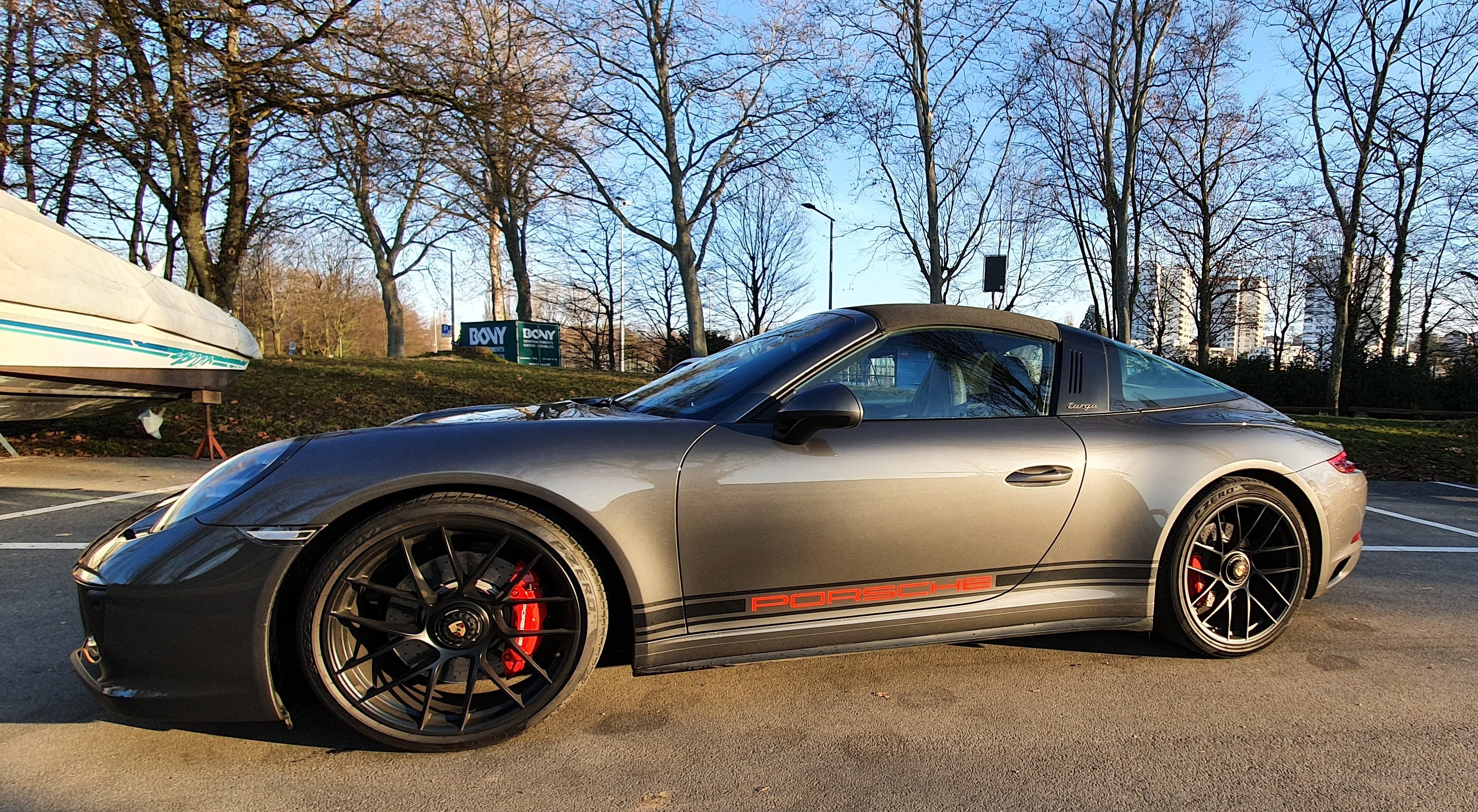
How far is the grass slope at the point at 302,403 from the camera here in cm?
811

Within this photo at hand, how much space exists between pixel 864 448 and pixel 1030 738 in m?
1.02

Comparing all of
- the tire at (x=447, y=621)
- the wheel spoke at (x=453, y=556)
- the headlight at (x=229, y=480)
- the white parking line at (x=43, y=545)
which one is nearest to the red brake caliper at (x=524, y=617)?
the tire at (x=447, y=621)

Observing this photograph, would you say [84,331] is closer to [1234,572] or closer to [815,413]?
[815,413]

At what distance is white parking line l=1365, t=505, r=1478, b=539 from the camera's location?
17.5 ft

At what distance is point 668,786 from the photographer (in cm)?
201

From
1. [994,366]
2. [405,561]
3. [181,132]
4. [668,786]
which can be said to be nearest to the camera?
[668,786]

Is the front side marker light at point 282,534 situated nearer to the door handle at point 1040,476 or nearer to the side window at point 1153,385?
the door handle at point 1040,476

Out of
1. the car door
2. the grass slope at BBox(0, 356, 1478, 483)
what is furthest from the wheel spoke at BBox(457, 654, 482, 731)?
the grass slope at BBox(0, 356, 1478, 483)

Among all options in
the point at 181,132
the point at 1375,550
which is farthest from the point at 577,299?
the point at 1375,550

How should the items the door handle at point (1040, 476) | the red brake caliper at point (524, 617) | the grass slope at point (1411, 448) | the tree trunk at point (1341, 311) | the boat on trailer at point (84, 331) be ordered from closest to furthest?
the red brake caliper at point (524, 617) → the door handle at point (1040, 476) → the boat on trailer at point (84, 331) → the grass slope at point (1411, 448) → the tree trunk at point (1341, 311)

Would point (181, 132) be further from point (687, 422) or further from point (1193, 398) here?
point (1193, 398)

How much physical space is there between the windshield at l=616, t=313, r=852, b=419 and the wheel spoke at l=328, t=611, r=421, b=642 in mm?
1005

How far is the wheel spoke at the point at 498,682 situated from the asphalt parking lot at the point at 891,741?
149 mm

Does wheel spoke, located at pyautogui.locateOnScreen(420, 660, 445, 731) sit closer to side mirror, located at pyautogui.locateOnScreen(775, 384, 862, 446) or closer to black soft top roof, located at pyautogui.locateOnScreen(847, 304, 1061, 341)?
side mirror, located at pyautogui.locateOnScreen(775, 384, 862, 446)
